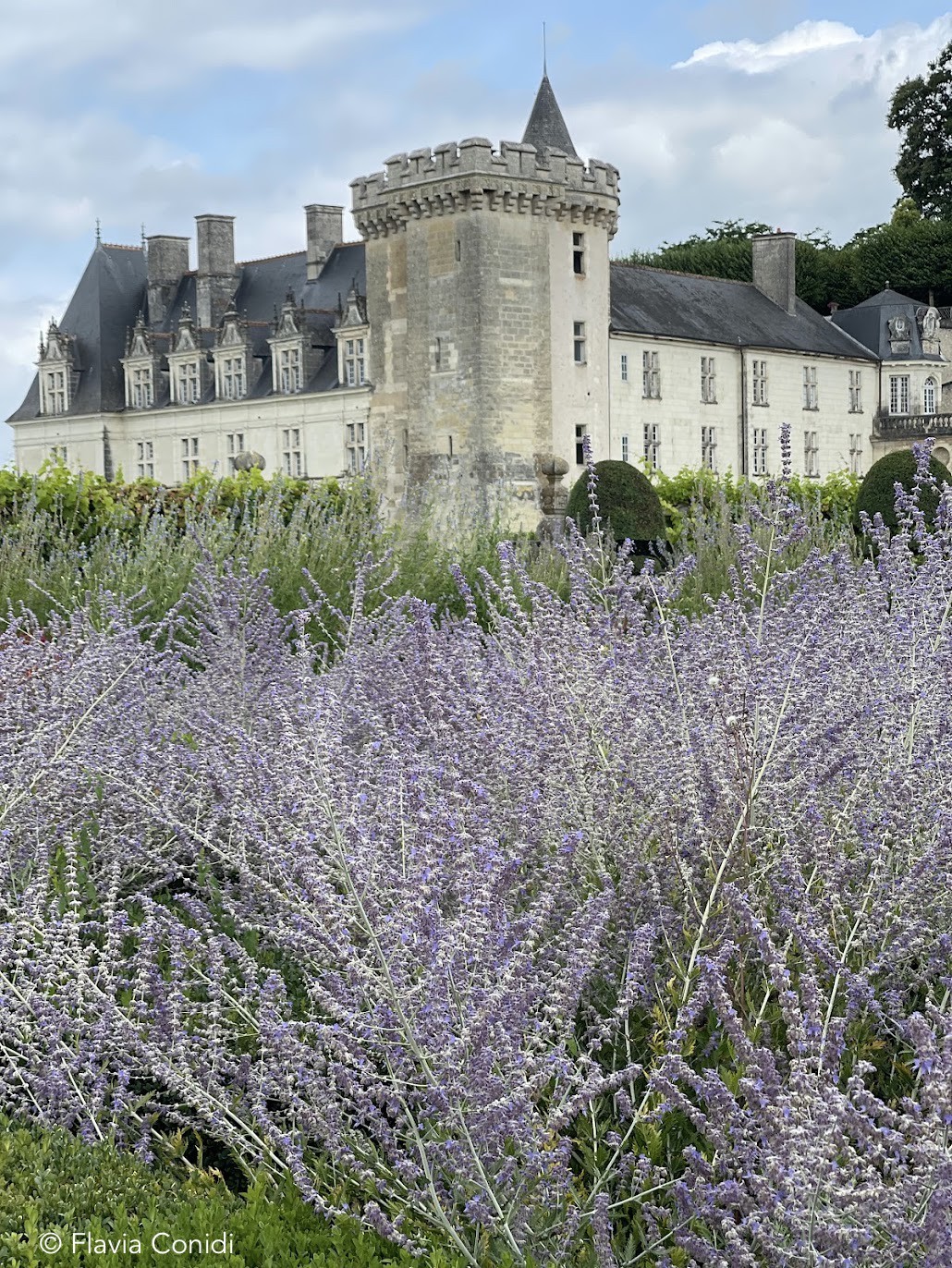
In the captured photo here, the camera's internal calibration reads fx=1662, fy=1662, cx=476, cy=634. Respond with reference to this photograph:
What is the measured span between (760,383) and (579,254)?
31.5 ft

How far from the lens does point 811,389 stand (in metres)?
46.9

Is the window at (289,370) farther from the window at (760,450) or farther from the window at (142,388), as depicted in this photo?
the window at (760,450)

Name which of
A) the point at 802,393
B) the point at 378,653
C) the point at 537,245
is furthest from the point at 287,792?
the point at 802,393

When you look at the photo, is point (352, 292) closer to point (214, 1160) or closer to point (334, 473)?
point (334, 473)

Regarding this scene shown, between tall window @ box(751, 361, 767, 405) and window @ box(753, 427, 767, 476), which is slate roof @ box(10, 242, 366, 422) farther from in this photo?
window @ box(753, 427, 767, 476)

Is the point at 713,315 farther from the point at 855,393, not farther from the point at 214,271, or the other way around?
the point at 214,271

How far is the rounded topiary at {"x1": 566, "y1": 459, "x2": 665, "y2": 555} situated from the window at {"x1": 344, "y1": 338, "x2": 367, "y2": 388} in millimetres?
25118

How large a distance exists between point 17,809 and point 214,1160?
4.84 feet

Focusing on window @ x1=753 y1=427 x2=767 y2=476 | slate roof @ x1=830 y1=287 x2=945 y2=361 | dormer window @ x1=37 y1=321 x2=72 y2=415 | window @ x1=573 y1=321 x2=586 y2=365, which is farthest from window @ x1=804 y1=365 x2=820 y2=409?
dormer window @ x1=37 y1=321 x2=72 y2=415

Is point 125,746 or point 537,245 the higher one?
point 537,245

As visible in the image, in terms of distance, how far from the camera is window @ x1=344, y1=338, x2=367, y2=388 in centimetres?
4109

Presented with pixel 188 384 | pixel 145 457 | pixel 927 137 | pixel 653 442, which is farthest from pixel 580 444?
pixel 927 137

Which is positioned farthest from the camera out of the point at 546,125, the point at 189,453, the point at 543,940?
the point at 189,453

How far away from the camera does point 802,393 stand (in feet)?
152
